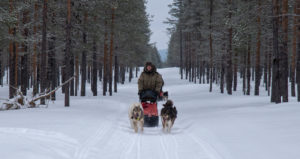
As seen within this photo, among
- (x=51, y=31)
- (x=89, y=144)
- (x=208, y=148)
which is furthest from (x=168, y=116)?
(x=51, y=31)

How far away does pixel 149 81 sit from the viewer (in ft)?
33.6

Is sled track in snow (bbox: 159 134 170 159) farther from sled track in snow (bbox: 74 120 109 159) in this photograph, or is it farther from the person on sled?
the person on sled

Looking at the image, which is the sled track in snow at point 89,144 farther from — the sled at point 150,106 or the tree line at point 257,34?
the tree line at point 257,34

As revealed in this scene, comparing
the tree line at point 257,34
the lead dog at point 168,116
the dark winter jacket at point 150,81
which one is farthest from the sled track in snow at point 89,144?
the tree line at point 257,34

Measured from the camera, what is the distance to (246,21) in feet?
61.8

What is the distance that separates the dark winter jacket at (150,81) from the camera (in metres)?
10.2

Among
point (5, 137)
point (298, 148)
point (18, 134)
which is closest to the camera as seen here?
point (298, 148)

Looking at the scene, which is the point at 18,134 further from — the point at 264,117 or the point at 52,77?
the point at 52,77

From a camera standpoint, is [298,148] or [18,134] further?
[18,134]

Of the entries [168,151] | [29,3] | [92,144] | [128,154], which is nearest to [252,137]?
[168,151]

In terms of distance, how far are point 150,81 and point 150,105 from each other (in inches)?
34.4

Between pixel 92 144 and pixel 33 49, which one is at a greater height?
pixel 33 49

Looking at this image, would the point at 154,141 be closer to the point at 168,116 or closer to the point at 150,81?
the point at 168,116

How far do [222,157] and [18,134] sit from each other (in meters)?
4.77
